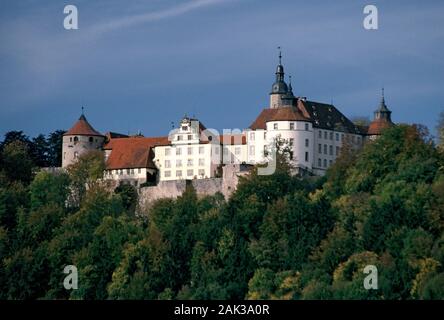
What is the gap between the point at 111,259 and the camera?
10312 centimetres

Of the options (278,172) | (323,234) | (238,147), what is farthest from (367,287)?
(238,147)

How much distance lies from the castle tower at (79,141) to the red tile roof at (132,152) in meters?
0.65

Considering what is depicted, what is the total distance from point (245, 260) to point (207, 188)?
1103cm

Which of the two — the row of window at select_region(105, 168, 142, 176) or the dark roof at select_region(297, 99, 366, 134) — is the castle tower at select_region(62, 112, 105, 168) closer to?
the row of window at select_region(105, 168, 142, 176)

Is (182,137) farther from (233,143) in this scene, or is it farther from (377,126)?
(377,126)

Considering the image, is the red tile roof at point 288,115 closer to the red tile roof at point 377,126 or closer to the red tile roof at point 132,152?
the red tile roof at point 377,126

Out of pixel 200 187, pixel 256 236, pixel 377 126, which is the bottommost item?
pixel 256 236

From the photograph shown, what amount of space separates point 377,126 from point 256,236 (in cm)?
1807

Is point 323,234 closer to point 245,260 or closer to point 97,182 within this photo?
point 245,260

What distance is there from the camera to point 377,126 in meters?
117

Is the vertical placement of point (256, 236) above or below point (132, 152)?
below

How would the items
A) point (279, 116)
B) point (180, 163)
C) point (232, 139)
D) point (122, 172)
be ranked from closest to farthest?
1. point (279, 116)
2. point (232, 139)
3. point (180, 163)
4. point (122, 172)

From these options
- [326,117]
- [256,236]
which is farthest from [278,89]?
[256,236]
